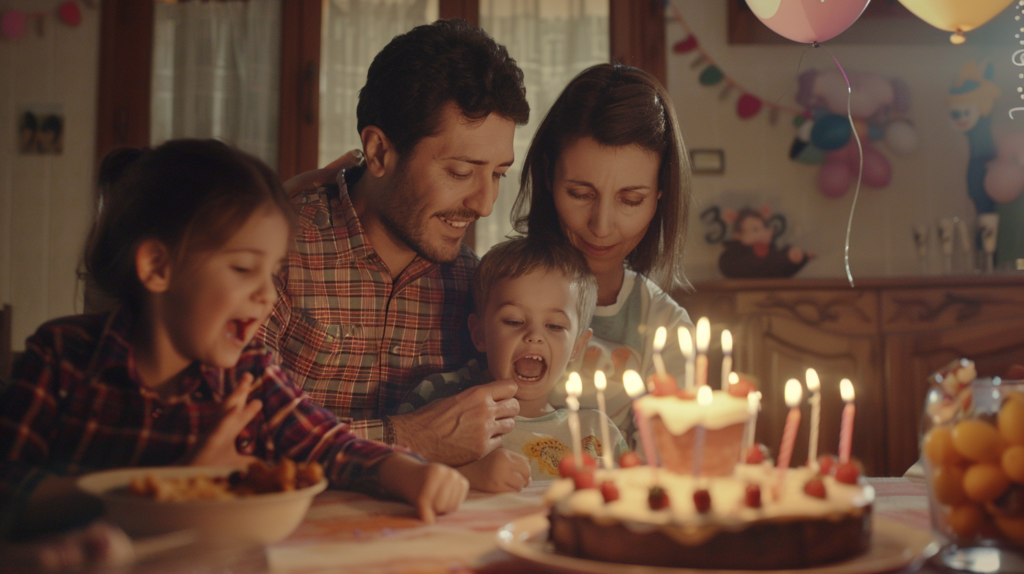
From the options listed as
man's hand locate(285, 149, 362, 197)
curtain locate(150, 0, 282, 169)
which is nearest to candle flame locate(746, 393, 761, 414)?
man's hand locate(285, 149, 362, 197)

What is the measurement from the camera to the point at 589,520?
0.86 m

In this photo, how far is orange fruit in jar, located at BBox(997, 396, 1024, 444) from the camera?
2.86 ft

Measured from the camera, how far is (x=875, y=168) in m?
4.50

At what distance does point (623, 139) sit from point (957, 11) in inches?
38.2

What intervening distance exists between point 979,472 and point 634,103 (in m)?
1.36

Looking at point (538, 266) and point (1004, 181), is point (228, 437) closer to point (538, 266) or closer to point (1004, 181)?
point (538, 266)

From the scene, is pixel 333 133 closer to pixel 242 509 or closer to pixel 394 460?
pixel 394 460

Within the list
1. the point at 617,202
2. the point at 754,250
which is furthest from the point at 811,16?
the point at 754,250

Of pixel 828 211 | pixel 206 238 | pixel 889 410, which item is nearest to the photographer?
pixel 206 238

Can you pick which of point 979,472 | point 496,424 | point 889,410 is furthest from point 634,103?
point 889,410

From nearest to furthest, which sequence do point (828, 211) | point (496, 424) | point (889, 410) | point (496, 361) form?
point (496, 424), point (496, 361), point (889, 410), point (828, 211)

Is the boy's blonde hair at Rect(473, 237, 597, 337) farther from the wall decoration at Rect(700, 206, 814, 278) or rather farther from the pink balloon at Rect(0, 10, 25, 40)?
the pink balloon at Rect(0, 10, 25, 40)

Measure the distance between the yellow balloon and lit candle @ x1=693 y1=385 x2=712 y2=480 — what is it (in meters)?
1.59

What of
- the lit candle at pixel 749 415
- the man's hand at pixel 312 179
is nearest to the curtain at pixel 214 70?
the man's hand at pixel 312 179
